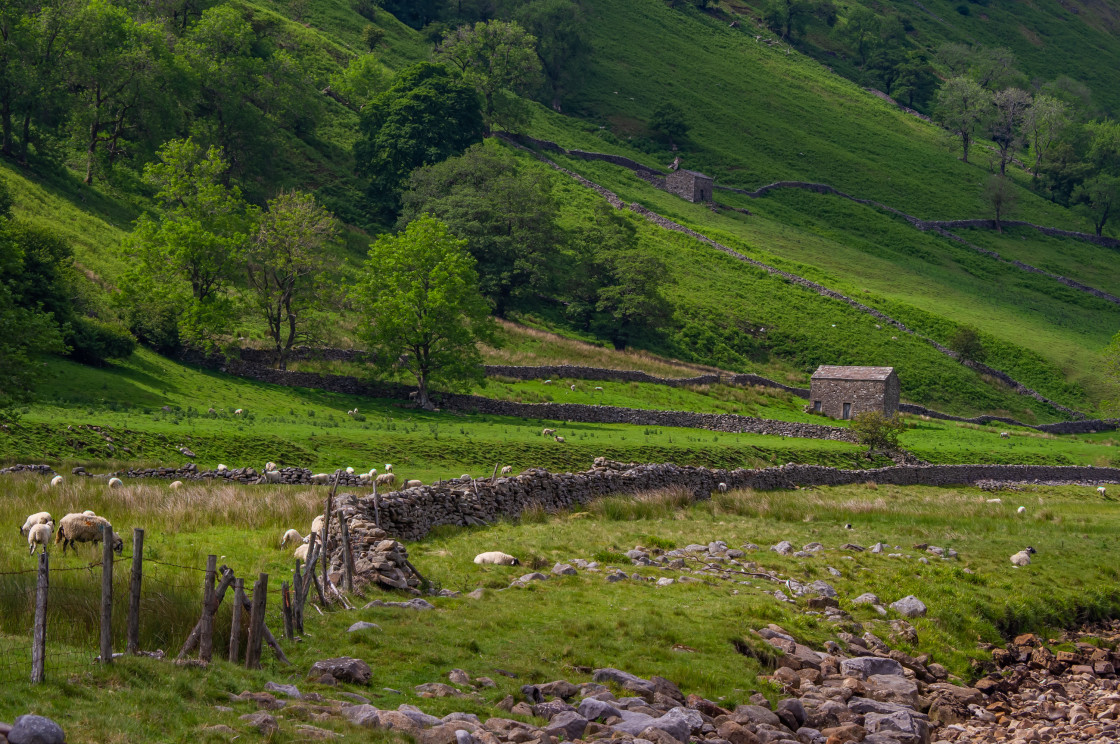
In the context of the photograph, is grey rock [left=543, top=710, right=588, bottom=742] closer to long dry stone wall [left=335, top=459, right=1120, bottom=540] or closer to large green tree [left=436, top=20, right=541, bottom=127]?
long dry stone wall [left=335, top=459, right=1120, bottom=540]

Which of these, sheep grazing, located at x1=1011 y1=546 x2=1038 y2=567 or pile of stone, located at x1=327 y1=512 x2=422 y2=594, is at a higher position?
pile of stone, located at x1=327 y1=512 x2=422 y2=594

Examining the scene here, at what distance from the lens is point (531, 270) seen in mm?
82938

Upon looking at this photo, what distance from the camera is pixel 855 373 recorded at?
234 feet

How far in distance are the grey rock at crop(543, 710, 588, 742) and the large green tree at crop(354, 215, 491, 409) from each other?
1670 inches

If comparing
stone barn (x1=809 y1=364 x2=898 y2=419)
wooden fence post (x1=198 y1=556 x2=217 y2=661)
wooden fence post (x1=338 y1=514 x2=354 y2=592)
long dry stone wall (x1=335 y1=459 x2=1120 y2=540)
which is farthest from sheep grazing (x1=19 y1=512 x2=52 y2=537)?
stone barn (x1=809 y1=364 x2=898 y2=419)

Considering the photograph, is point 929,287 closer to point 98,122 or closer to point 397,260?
point 397,260

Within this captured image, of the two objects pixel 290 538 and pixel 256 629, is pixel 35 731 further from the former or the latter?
pixel 290 538

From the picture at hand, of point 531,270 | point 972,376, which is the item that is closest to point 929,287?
point 972,376

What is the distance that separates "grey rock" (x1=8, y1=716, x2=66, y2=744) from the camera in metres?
9.63

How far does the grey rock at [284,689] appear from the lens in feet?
40.9

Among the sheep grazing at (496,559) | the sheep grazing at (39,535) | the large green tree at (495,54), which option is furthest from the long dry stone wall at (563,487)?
the large green tree at (495,54)

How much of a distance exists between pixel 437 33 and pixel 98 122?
87.1m

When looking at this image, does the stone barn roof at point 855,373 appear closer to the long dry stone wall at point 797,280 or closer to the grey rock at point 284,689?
the long dry stone wall at point 797,280

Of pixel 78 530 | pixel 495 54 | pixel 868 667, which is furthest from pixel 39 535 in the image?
pixel 495 54
